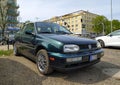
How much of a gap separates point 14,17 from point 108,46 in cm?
3621

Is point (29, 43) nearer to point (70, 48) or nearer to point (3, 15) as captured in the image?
point (70, 48)

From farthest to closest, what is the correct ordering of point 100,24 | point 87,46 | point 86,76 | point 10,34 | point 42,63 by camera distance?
1. point 100,24
2. point 10,34
3. point 42,63
4. point 86,76
5. point 87,46

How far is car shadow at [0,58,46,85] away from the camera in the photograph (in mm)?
3842

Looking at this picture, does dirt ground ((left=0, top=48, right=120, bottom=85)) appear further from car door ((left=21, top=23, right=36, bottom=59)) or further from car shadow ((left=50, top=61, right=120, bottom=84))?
car door ((left=21, top=23, right=36, bottom=59))

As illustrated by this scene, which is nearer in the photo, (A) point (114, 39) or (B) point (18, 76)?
(B) point (18, 76)

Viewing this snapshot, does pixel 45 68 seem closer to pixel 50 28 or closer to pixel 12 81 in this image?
pixel 12 81

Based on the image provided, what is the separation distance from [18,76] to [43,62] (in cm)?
77

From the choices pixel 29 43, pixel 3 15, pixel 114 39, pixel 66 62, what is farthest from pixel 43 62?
pixel 3 15

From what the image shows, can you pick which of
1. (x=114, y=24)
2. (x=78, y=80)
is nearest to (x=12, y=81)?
(x=78, y=80)

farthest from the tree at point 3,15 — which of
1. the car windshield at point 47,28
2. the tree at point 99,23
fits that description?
the tree at point 99,23

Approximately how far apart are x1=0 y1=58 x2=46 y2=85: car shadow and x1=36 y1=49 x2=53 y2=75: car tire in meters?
0.19

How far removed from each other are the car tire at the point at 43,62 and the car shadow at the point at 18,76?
0.19 meters

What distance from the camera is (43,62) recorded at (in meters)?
4.34

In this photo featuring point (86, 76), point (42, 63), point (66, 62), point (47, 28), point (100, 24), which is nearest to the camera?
point (66, 62)
